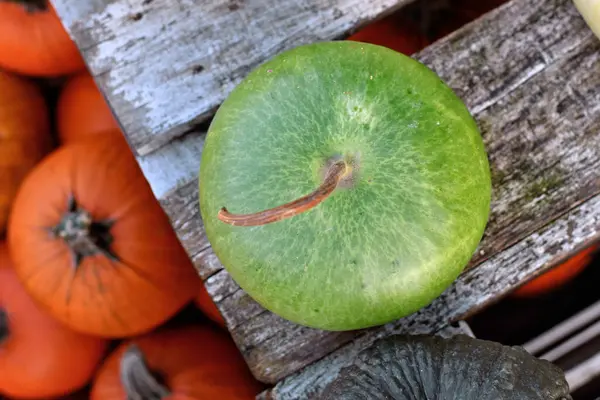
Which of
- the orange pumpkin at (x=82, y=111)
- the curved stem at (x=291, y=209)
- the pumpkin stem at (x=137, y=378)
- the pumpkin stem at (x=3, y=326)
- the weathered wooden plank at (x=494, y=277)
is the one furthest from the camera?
the orange pumpkin at (x=82, y=111)

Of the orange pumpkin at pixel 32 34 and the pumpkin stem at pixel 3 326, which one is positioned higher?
the orange pumpkin at pixel 32 34

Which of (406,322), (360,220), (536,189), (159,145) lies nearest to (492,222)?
(536,189)

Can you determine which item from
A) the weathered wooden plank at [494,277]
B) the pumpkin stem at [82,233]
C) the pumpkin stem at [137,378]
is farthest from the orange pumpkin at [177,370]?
the weathered wooden plank at [494,277]

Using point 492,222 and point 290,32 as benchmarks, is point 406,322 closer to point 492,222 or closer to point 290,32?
point 492,222

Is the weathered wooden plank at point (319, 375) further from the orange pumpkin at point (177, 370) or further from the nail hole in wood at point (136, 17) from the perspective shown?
the nail hole in wood at point (136, 17)

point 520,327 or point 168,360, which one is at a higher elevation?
point 168,360

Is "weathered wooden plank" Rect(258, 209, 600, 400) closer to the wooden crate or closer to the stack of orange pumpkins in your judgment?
the wooden crate
